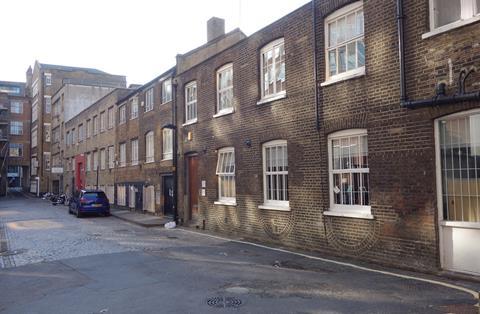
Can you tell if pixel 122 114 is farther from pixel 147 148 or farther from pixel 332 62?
pixel 332 62

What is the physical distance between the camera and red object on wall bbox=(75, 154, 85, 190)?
39.2m


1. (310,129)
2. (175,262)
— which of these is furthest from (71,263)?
(310,129)

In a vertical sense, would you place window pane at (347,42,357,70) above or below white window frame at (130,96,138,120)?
below

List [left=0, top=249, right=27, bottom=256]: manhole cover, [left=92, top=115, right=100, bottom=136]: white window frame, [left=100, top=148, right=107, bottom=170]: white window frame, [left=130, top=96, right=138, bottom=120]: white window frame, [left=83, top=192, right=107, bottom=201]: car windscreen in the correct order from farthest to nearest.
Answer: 1. [left=92, top=115, right=100, bottom=136]: white window frame
2. [left=100, top=148, right=107, bottom=170]: white window frame
3. [left=130, top=96, right=138, bottom=120]: white window frame
4. [left=83, top=192, right=107, bottom=201]: car windscreen
5. [left=0, top=249, right=27, bottom=256]: manhole cover

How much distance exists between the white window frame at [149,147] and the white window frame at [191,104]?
5373 millimetres

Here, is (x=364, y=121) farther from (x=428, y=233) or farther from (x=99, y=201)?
(x=99, y=201)

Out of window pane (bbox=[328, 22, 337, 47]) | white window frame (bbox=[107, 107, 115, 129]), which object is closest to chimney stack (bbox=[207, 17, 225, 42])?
white window frame (bbox=[107, 107, 115, 129])

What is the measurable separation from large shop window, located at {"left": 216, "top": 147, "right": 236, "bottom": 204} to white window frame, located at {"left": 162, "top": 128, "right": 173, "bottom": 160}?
229 inches

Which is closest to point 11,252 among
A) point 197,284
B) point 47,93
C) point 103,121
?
point 197,284

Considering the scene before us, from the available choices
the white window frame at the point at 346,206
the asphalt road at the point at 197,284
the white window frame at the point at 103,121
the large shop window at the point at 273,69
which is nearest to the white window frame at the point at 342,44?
the white window frame at the point at 346,206

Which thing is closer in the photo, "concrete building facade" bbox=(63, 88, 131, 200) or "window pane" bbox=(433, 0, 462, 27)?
"window pane" bbox=(433, 0, 462, 27)

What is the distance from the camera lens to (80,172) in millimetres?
40531

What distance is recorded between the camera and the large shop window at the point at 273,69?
13039mm

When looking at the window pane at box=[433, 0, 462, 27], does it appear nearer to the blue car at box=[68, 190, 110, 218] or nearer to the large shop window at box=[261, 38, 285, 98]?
the large shop window at box=[261, 38, 285, 98]
